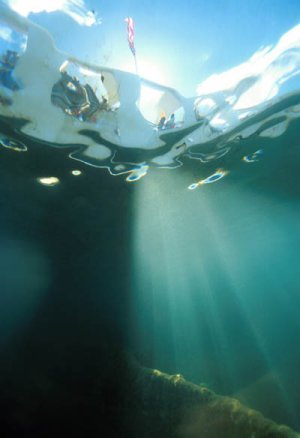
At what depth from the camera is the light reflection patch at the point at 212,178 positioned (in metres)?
12.5

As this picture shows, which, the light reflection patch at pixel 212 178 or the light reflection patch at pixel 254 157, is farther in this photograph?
the light reflection patch at pixel 212 178

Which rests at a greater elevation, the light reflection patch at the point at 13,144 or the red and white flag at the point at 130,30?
the light reflection patch at the point at 13,144

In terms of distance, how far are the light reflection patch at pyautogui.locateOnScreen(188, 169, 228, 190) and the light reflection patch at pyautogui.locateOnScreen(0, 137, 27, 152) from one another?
8.13 meters

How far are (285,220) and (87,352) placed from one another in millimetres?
24959

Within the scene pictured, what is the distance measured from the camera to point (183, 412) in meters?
Result: 9.55

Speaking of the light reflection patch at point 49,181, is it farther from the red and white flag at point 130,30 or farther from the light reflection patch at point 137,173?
the red and white flag at point 130,30

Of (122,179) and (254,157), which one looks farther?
(254,157)

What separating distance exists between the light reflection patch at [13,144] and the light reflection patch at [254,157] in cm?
908

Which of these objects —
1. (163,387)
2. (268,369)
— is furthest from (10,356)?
(268,369)

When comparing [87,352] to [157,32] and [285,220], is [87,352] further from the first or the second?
[285,220]

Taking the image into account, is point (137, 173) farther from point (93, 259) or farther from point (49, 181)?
point (93, 259)

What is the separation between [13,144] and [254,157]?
998 centimetres

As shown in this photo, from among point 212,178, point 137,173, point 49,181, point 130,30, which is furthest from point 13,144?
point 212,178

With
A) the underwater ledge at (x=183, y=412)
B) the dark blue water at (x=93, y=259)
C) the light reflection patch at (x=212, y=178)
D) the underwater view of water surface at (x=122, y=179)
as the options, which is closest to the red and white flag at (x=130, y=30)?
the underwater view of water surface at (x=122, y=179)
